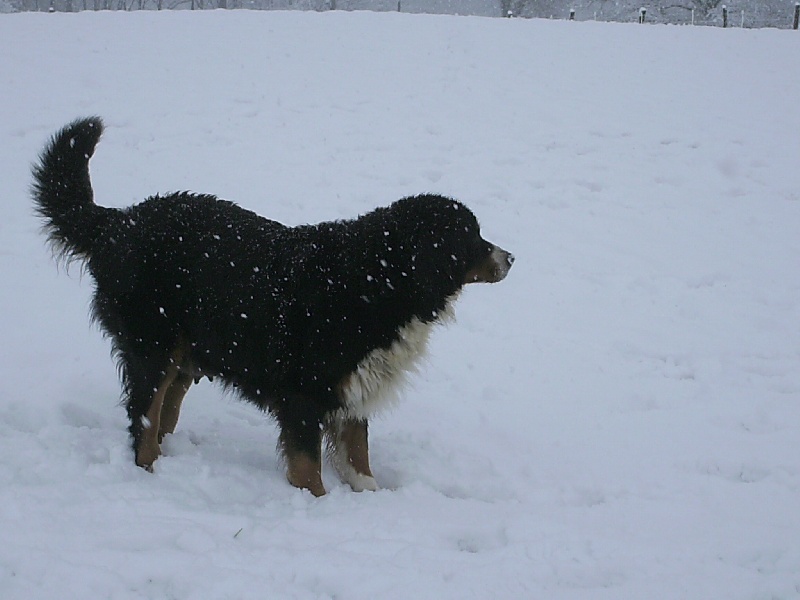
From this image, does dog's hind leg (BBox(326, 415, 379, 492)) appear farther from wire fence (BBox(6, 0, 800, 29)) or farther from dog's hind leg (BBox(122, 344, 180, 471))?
wire fence (BBox(6, 0, 800, 29))

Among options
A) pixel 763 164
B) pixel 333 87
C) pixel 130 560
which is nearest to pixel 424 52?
pixel 333 87

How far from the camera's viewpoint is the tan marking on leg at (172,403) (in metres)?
4.48

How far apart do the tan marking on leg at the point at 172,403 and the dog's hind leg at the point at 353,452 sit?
106cm

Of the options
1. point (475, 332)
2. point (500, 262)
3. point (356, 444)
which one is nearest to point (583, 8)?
point (475, 332)

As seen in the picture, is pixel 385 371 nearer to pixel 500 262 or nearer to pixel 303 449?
pixel 303 449

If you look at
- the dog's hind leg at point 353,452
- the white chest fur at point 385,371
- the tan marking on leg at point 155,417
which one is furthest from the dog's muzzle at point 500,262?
the tan marking on leg at point 155,417

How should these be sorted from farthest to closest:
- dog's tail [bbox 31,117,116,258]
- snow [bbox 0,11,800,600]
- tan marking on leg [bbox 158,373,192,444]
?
tan marking on leg [bbox 158,373,192,444], dog's tail [bbox 31,117,116,258], snow [bbox 0,11,800,600]

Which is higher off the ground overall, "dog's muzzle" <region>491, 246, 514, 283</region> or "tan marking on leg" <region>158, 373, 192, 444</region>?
"dog's muzzle" <region>491, 246, 514, 283</region>

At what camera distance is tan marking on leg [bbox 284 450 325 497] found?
391 centimetres

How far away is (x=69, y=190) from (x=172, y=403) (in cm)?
148

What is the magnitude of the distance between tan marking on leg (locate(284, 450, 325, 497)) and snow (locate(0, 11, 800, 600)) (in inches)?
4.7

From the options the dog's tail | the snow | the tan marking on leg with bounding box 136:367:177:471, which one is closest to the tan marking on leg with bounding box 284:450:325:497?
the snow

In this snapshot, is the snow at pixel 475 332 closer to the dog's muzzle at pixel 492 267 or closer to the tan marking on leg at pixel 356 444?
the tan marking on leg at pixel 356 444

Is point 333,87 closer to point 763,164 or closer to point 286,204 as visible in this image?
point 286,204
